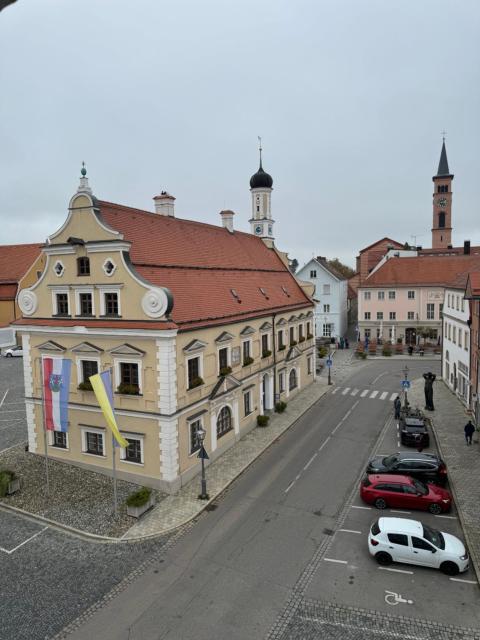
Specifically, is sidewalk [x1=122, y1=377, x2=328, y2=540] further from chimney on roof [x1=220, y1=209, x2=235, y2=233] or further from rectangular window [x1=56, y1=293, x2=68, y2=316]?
chimney on roof [x1=220, y1=209, x2=235, y2=233]

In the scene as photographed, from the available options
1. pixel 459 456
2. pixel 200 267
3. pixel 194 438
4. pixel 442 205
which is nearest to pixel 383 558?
pixel 194 438

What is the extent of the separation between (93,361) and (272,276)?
20445mm

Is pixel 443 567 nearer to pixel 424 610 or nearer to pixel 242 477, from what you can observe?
pixel 424 610

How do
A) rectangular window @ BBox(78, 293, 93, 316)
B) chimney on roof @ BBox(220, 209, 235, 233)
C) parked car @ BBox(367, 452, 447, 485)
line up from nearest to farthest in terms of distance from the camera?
parked car @ BBox(367, 452, 447, 485) < rectangular window @ BBox(78, 293, 93, 316) < chimney on roof @ BBox(220, 209, 235, 233)

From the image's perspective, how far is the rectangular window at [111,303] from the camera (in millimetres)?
22781

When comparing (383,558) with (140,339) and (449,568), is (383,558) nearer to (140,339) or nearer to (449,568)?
(449,568)

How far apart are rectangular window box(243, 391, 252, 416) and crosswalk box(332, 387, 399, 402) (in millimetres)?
12596

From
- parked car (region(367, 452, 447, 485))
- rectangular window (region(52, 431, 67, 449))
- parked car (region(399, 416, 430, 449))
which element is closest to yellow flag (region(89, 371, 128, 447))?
rectangular window (region(52, 431, 67, 449))

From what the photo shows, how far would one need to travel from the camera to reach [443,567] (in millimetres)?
15922

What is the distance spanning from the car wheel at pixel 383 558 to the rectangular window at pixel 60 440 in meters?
16.8

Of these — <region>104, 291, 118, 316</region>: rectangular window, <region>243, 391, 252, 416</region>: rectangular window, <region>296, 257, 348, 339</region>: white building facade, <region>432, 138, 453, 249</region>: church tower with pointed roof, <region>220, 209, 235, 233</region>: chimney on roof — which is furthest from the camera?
<region>432, 138, 453, 249</region>: church tower with pointed roof

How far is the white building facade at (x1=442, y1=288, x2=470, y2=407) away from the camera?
34681 mm

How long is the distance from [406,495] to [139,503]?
11.6 m

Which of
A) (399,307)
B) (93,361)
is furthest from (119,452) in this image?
(399,307)
